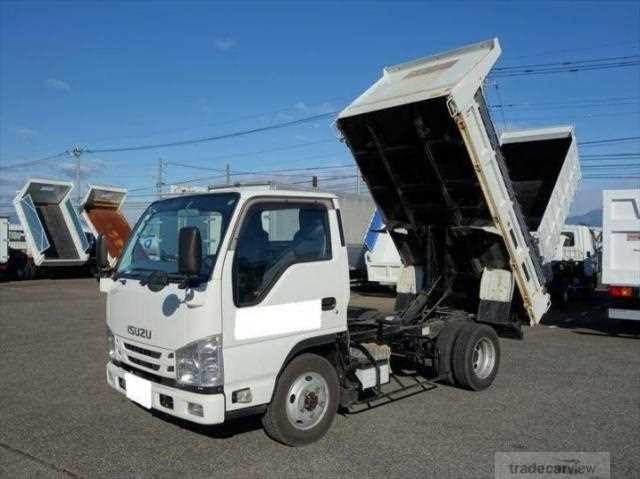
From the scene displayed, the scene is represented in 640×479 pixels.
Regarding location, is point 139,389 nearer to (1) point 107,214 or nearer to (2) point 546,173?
(2) point 546,173

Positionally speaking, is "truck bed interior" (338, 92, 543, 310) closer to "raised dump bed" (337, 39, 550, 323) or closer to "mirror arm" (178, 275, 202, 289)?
"raised dump bed" (337, 39, 550, 323)

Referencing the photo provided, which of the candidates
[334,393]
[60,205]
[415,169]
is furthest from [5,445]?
[60,205]

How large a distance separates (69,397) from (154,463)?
8.18ft

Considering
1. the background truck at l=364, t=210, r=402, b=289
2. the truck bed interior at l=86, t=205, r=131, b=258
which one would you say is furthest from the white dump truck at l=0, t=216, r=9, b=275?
the background truck at l=364, t=210, r=402, b=289

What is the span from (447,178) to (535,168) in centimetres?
589

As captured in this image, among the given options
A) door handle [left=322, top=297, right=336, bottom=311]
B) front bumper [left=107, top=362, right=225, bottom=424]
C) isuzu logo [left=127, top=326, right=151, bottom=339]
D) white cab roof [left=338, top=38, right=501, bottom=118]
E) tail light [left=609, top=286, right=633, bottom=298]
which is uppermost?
white cab roof [left=338, top=38, right=501, bottom=118]

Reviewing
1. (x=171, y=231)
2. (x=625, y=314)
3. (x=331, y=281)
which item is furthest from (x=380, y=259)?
(x=171, y=231)

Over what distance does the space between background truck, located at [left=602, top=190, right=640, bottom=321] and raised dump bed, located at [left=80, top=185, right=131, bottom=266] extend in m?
17.3

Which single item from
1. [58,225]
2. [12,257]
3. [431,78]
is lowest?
[12,257]

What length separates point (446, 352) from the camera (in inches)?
273

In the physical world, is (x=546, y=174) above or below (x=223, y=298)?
above

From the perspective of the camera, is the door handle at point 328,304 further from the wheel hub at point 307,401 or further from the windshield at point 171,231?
the windshield at point 171,231

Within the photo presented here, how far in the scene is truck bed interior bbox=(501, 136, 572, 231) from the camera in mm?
11727

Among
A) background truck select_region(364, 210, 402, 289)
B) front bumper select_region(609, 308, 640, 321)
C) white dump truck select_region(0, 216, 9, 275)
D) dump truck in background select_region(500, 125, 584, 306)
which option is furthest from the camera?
white dump truck select_region(0, 216, 9, 275)
